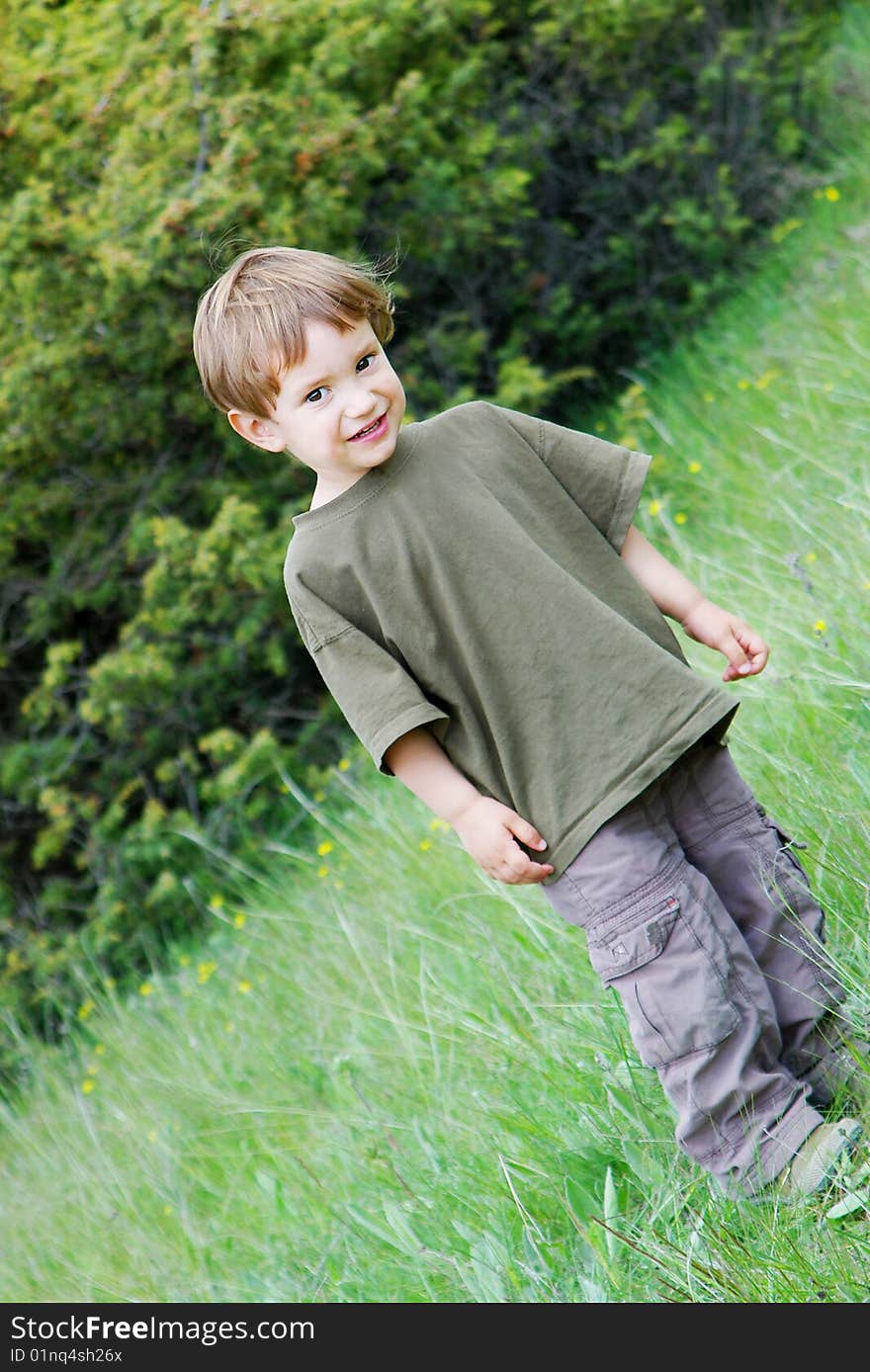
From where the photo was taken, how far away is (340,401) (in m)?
1.97

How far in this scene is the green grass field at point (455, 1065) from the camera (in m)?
2.13

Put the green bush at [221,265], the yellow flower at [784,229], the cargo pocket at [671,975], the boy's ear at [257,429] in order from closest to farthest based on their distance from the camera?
the cargo pocket at [671,975], the boy's ear at [257,429], the green bush at [221,265], the yellow flower at [784,229]

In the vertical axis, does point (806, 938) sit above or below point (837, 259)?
above

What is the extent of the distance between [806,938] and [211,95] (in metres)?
3.36

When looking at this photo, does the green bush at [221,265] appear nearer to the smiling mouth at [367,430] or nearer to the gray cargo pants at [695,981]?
the smiling mouth at [367,430]

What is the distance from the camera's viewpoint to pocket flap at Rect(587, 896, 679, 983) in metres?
1.96

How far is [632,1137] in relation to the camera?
2.22 m

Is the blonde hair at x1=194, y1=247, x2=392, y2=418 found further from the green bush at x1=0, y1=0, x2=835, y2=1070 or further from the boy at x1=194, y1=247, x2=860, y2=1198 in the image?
the green bush at x1=0, y1=0, x2=835, y2=1070

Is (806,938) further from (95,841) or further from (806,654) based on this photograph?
(95,841)

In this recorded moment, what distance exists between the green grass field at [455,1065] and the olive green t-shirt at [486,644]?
0.48 meters

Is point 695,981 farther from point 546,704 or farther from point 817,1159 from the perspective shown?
point 546,704

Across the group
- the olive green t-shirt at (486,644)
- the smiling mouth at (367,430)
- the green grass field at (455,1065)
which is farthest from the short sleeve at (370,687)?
the green grass field at (455,1065)

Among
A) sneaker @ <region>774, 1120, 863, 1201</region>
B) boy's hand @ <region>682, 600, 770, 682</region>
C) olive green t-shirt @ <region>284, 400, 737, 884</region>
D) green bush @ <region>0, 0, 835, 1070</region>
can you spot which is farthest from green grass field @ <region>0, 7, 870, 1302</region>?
green bush @ <region>0, 0, 835, 1070</region>

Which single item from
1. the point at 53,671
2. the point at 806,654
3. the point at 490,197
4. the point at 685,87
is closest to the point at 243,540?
the point at 53,671
